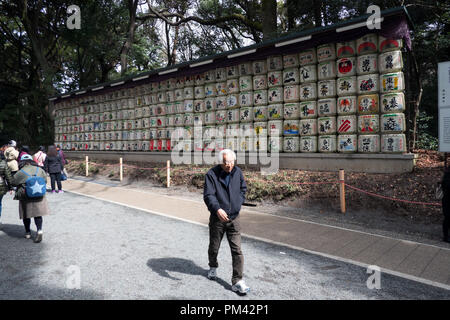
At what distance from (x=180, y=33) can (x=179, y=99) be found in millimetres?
14585

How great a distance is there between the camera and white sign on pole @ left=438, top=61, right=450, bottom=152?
6.17 m

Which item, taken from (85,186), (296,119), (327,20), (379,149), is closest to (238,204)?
(379,149)

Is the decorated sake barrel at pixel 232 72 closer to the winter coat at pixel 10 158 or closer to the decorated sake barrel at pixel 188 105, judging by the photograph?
the decorated sake barrel at pixel 188 105

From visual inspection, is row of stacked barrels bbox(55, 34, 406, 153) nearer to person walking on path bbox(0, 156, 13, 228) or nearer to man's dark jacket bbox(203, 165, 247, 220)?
man's dark jacket bbox(203, 165, 247, 220)

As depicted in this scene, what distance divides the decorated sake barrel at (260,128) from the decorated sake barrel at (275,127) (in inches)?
6.8

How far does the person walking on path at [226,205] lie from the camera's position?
142 inches

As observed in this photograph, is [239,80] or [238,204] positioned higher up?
[239,80]

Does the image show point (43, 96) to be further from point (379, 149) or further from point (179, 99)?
point (379, 149)

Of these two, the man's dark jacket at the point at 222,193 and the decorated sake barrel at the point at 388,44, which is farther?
the decorated sake barrel at the point at 388,44

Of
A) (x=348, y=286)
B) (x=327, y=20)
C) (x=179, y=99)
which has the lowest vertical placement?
(x=348, y=286)

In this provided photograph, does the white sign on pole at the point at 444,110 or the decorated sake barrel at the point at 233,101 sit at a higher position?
the decorated sake barrel at the point at 233,101

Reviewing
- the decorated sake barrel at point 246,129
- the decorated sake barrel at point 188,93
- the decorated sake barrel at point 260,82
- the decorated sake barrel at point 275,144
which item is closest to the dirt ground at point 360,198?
the decorated sake barrel at point 275,144

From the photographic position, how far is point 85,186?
12.7m

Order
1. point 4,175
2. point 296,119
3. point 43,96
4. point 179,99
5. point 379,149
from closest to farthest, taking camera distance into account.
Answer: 1. point 4,175
2. point 379,149
3. point 296,119
4. point 179,99
5. point 43,96
